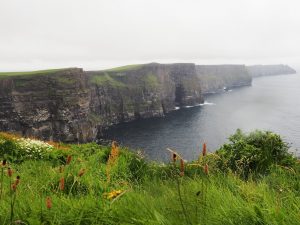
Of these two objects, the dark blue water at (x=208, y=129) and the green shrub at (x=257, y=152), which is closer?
the green shrub at (x=257, y=152)

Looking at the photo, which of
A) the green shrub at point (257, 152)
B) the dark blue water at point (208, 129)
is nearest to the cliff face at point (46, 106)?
the dark blue water at point (208, 129)

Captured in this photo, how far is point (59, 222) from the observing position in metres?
4.31

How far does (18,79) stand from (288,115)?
113896mm

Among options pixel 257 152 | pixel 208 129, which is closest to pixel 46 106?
pixel 208 129

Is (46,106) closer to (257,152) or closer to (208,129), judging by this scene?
(208,129)

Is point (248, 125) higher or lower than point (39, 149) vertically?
lower

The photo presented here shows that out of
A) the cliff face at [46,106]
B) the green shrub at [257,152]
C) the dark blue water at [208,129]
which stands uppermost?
the green shrub at [257,152]

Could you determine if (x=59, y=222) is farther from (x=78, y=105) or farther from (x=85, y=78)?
(x=85, y=78)

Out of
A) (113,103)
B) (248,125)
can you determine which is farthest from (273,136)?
(113,103)

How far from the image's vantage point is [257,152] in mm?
13047

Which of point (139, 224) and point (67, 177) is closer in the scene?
point (139, 224)

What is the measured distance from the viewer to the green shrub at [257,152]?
12000 millimetres

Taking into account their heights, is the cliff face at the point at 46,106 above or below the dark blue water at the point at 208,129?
above

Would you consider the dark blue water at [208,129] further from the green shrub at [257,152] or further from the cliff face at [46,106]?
the green shrub at [257,152]
